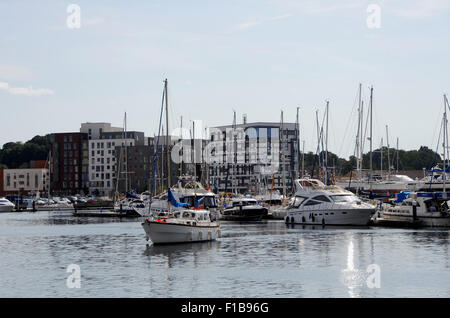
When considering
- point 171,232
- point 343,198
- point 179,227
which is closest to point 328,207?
point 343,198

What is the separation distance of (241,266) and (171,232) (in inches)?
592

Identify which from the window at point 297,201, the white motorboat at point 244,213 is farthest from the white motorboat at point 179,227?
the white motorboat at point 244,213

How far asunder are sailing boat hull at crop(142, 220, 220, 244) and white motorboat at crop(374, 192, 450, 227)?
31.1 meters

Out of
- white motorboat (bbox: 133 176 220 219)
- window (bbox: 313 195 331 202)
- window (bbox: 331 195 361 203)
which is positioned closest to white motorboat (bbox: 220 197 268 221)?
white motorboat (bbox: 133 176 220 219)

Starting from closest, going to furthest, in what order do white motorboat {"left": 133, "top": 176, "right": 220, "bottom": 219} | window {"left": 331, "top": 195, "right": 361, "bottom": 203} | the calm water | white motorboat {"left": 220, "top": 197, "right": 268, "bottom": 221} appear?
the calm water < window {"left": 331, "top": 195, "right": 361, "bottom": 203} < white motorboat {"left": 133, "top": 176, "right": 220, "bottom": 219} < white motorboat {"left": 220, "top": 197, "right": 268, "bottom": 221}

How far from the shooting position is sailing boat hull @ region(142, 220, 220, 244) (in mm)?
67812

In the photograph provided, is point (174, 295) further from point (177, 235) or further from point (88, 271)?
point (177, 235)

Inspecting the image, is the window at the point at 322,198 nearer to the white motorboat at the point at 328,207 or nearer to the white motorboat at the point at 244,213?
the white motorboat at the point at 328,207

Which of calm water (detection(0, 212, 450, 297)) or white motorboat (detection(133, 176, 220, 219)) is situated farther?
white motorboat (detection(133, 176, 220, 219))

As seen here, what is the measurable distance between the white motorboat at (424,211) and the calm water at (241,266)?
4.48 meters

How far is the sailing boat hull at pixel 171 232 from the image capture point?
222 feet

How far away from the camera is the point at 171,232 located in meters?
68.2

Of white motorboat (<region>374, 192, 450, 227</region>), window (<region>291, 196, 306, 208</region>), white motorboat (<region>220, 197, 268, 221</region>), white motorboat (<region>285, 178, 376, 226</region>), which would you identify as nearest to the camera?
white motorboat (<region>374, 192, 450, 227</region>)

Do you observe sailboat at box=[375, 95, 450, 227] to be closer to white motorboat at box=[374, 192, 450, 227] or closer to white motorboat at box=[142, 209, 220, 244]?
white motorboat at box=[374, 192, 450, 227]
